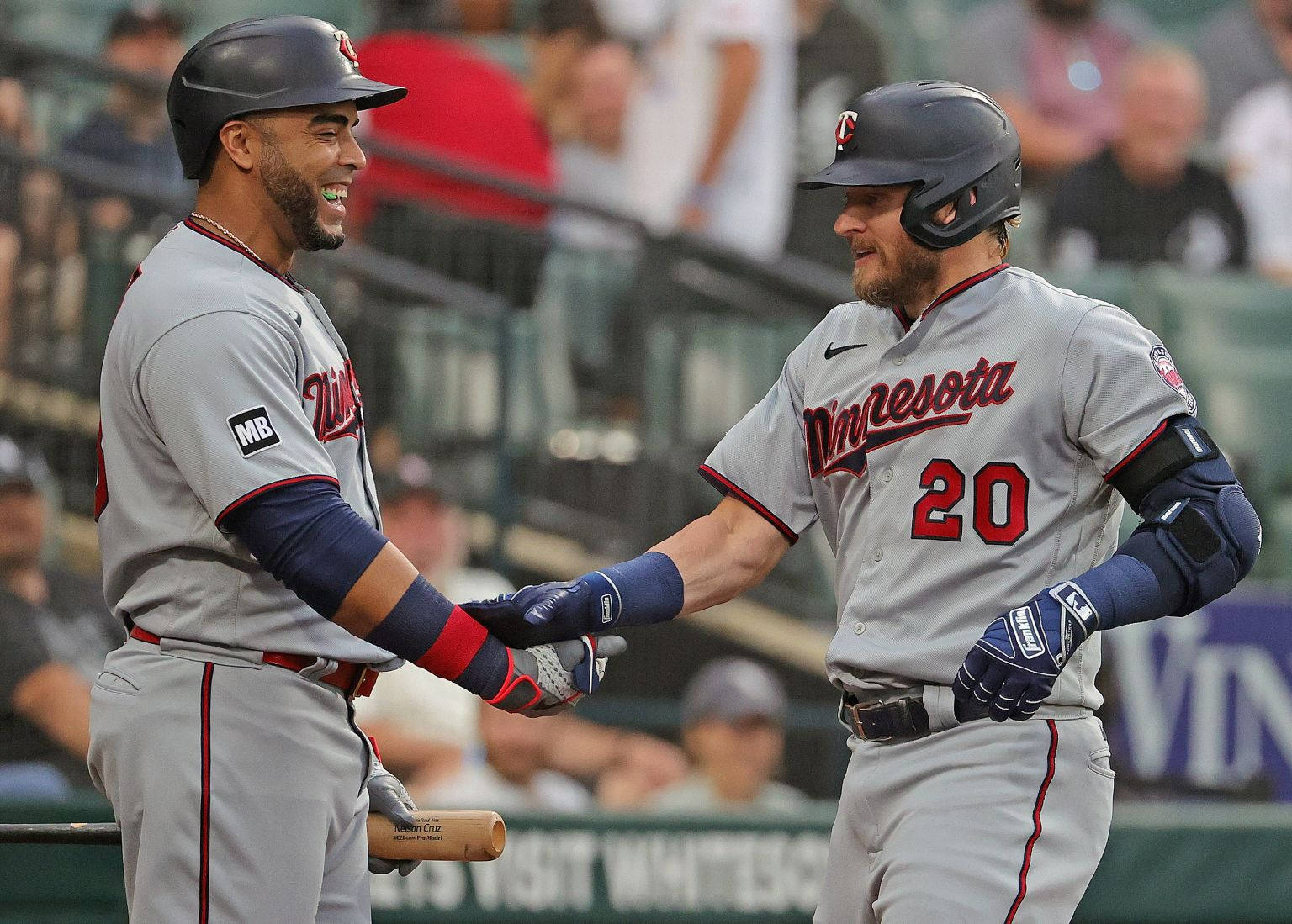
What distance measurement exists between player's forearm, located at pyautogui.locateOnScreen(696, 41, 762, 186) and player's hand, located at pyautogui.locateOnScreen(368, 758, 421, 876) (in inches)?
170

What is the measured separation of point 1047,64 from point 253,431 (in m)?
5.81

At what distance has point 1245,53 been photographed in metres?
8.02

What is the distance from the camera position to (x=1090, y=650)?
288 cm

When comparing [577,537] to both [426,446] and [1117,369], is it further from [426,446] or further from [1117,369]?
[1117,369]

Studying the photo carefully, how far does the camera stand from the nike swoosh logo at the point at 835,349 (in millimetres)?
3129

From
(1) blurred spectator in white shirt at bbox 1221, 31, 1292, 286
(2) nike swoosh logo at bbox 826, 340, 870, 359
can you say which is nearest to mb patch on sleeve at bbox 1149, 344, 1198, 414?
(2) nike swoosh logo at bbox 826, 340, 870, 359

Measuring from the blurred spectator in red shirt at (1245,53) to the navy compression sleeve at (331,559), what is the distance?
6.25 m

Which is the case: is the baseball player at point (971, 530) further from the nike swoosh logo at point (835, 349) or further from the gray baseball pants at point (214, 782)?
the gray baseball pants at point (214, 782)

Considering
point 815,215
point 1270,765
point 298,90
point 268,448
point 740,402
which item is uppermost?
point 298,90

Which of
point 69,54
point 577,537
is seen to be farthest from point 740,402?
point 69,54

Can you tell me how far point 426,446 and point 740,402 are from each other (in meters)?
1.16

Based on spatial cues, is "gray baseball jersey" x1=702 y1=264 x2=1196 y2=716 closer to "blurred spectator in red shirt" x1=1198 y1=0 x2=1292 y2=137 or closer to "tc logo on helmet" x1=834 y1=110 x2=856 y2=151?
"tc logo on helmet" x1=834 y1=110 x2=856 y2=151

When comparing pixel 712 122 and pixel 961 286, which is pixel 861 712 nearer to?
pixel 961 286

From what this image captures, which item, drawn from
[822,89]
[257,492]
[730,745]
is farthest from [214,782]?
[822,89]
